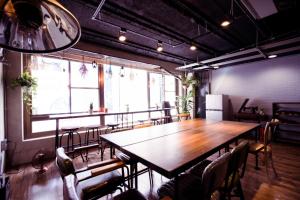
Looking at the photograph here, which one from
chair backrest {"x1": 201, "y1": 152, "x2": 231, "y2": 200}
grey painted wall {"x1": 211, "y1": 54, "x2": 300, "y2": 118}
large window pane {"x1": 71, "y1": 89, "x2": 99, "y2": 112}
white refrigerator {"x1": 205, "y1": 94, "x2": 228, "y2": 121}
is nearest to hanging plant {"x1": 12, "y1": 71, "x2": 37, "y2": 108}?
large window pane {"x1": 71, "y1": 89, "x2": 99, "y2": 112}

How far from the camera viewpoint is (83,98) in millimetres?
4730

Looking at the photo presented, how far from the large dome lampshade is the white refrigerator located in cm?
589

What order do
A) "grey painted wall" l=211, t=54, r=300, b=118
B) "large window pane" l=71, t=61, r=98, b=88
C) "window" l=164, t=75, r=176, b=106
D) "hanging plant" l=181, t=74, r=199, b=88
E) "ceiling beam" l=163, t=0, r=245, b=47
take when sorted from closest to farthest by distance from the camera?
"ceiling beam" l=163, t=0, r=245, b=47 < "large window pane" l=71, t=61, r=98, b=88 < "grey painted wall" l=211, t=54, r=300, b=118 < "hanging plant" l=181, t=74, r=199, b=88 < "window" l=164, t=75, r=176, b=106

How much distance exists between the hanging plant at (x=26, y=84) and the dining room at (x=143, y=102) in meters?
0.03

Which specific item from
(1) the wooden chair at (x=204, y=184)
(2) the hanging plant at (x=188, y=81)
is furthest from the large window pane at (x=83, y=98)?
(1) the wooden chair at (x=204, y=184)

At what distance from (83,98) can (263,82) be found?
20.0ft

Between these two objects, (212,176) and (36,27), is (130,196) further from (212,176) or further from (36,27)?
(36,27)

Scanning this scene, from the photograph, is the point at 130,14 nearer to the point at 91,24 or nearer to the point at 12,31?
the point at 91,24

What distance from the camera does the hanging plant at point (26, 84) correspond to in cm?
306

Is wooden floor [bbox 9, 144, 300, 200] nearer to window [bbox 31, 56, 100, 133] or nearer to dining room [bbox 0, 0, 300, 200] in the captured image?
dining room [bbox 0, 0, 300, 200]

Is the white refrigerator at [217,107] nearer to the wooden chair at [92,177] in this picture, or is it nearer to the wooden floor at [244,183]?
the wooden floor at [244,183]

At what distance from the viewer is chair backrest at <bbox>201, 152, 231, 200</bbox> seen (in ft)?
3.65

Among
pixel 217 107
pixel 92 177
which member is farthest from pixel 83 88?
pixel 217 107

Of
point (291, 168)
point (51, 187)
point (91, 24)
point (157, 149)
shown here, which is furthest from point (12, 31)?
point (291, 168)
